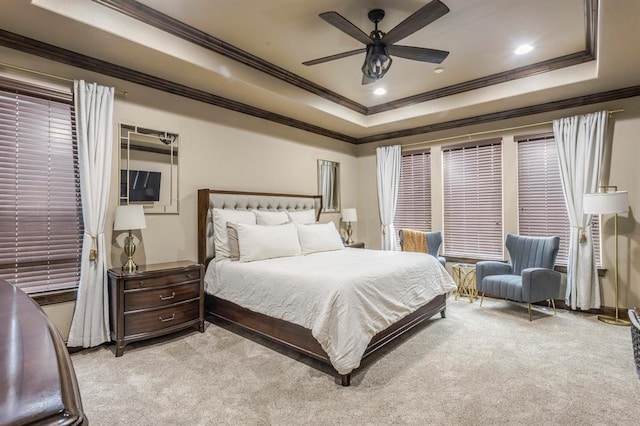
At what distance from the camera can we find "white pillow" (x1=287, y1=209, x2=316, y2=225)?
4.70 m

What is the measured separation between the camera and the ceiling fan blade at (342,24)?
2.40m

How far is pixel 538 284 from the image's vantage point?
3.80m

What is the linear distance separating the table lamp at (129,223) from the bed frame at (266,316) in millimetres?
835

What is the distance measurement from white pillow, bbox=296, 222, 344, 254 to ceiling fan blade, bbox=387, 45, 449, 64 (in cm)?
228

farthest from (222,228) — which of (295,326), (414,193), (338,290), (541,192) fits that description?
(541,192)

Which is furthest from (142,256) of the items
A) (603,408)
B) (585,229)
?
(585,229)

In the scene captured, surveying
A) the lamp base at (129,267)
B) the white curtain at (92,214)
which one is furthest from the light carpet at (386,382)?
the lamp base at (129,267)

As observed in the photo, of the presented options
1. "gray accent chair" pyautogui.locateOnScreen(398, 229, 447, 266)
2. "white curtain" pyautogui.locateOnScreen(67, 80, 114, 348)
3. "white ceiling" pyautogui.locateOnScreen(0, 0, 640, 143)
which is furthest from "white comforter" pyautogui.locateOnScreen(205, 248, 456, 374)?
"white ceiling" pyautogui.locateOnScreen(0, 0, 640, 143)

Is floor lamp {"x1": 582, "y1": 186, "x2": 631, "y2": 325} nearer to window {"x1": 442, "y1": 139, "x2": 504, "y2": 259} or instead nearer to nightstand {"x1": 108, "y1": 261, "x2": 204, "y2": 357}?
window {"x1": 442, "y1": 139, "x2": 504, "y2": 259}

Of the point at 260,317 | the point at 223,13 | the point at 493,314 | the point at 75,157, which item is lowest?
the point at 493,314

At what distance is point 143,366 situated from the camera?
2.75 metres

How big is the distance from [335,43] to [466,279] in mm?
3746

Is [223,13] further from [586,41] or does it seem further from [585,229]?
[585,229]

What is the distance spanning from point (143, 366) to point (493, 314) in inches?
150
